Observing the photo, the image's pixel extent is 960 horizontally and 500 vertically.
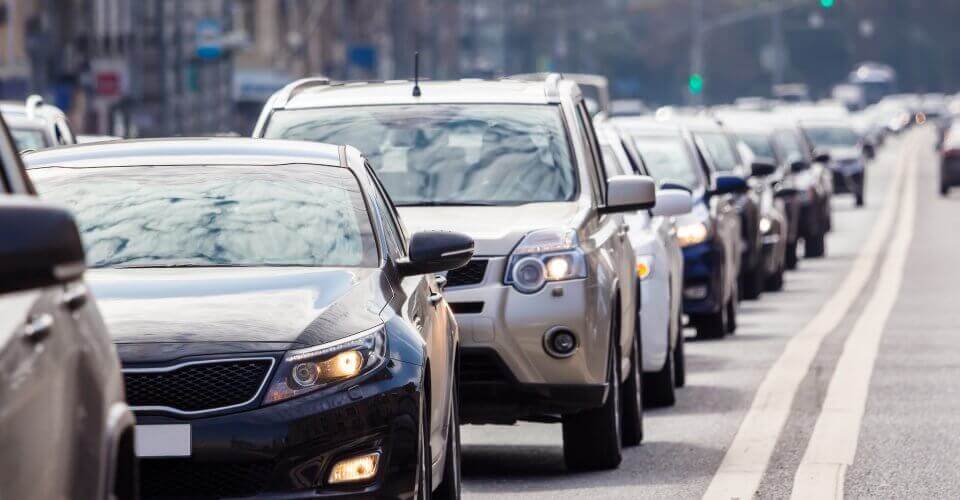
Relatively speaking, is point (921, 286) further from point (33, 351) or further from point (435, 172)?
point (33, 351)

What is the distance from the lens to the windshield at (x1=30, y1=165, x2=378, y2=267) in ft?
24.6

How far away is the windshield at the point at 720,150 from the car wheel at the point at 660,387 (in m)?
10.4

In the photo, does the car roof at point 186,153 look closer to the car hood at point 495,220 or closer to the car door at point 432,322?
the car door at point 432,322

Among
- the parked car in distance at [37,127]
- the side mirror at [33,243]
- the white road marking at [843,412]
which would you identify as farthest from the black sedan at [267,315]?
the parked car in distance at [37,127]

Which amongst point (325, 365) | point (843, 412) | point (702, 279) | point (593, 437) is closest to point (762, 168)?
point (702, 279)

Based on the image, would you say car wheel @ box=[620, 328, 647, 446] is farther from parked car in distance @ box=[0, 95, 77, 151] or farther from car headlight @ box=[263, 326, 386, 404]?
parked car in distance @ box=[0, 95, 77, 151]

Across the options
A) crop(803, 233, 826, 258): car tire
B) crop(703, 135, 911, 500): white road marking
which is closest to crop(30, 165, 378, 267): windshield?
crop(703, 135, 911, 500): white road marking

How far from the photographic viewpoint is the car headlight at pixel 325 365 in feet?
21.6

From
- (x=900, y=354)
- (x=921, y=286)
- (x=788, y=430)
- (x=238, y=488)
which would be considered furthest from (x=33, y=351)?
(x=921, y=286)

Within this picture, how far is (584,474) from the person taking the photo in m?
10.2

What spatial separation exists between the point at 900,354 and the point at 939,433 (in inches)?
198

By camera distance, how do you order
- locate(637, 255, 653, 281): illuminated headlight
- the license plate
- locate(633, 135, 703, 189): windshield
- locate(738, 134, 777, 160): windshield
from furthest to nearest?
locate(738, 134, 777, 160): windshield < locate(633, 135, 703, 189): windshield < locate(637, 255, 653, 281): illuminated headlight < the license plate

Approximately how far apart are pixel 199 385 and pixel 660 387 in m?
6.95

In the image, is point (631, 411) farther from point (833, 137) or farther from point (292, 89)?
point (833, 137)
